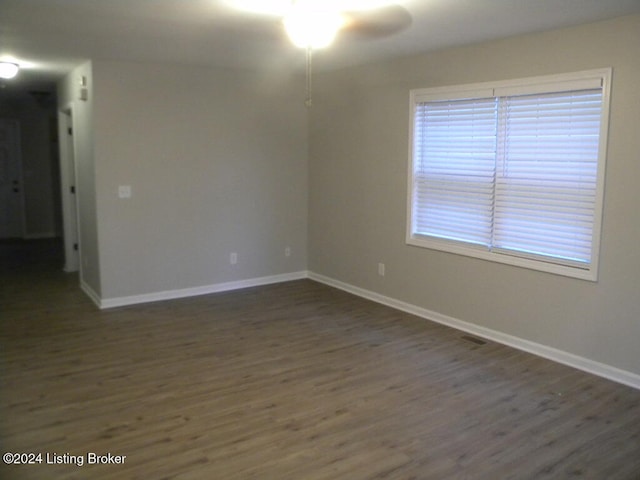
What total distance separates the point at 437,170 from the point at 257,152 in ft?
7.09

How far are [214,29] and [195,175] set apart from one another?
2.14 m

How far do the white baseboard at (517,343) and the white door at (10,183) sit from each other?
666 centimetres

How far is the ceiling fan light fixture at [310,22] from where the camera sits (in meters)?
3.07

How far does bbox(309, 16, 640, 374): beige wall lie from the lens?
3.52 metres

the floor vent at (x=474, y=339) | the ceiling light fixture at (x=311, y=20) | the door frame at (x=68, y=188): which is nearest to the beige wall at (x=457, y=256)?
the floor vent at (x=474, y=339)

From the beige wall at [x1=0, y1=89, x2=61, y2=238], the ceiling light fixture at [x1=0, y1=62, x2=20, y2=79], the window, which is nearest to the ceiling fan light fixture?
the window

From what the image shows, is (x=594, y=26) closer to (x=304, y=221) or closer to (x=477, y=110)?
(x=477, y=110)

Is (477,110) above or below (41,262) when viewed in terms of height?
above

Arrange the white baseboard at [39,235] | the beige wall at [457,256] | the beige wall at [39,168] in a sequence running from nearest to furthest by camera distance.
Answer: the beige wall at [457,256] < the beige wall at [39,168] < the white baseboard at [39,235]

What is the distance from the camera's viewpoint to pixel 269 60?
5121 mm

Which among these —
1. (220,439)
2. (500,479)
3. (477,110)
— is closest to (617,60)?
(477,110)

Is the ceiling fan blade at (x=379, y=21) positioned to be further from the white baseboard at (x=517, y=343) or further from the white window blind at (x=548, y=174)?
the white baseboard at (x=517, y=343)

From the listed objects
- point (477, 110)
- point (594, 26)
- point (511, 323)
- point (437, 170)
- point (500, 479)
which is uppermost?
point (594, 26)

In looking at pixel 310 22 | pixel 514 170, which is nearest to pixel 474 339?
pixel 514 170
